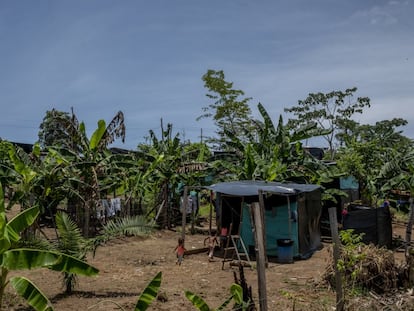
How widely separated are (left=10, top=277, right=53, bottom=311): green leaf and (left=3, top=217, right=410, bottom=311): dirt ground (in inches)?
32.0

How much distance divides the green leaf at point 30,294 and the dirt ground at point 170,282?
81 cm

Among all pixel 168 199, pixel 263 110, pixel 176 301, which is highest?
pixel 263 110

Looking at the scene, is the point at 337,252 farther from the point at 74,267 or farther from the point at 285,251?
the point at 285,251

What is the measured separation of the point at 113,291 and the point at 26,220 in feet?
12.5

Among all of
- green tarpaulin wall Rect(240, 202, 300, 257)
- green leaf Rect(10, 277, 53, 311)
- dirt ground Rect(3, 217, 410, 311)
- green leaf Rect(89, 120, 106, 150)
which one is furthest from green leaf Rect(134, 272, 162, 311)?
green leaf Rect(89, 120, 106, 150)

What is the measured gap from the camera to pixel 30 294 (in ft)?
15.3

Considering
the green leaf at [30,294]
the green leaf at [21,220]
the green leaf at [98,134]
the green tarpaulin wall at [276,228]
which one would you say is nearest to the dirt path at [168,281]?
the green tarpaulin wall at [276,228]

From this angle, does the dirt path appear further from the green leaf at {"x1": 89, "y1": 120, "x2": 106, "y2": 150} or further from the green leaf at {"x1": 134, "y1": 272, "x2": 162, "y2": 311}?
the green leaf at {"x1": 89, "y1": 120, "x2": 106, "y2": 150}

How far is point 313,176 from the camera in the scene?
16125 mm

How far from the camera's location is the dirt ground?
7570 millimetres

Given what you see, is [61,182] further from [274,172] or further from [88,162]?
[274,172]

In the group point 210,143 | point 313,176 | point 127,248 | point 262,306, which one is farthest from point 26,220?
point 210,143

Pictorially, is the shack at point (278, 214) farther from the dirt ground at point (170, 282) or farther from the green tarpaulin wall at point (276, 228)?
the dirt ground at point (170, 282)

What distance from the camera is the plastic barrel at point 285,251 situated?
12.1m
